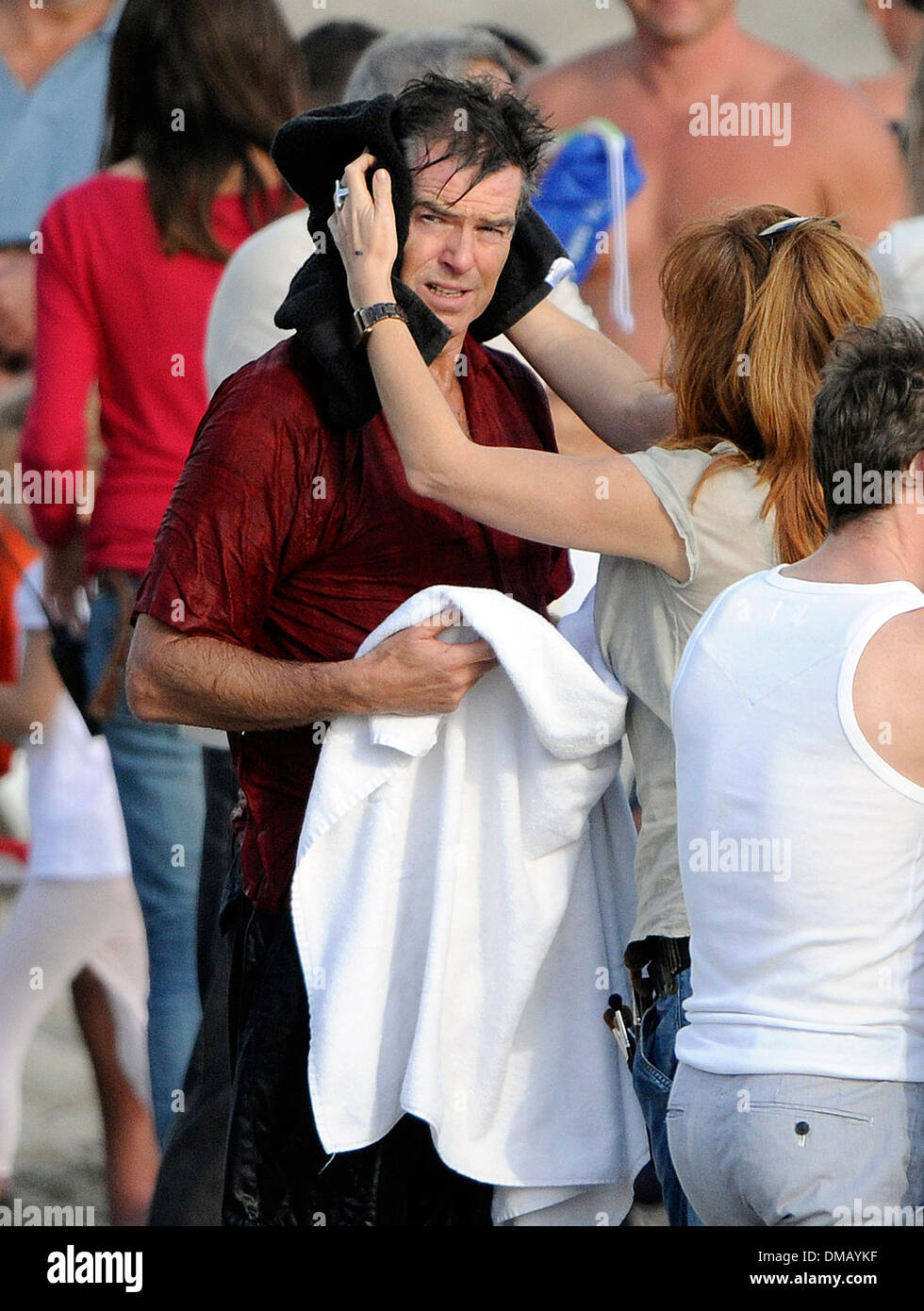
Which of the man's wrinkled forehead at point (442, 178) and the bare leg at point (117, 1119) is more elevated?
the man's wrinkled forehead at point (442, 178)

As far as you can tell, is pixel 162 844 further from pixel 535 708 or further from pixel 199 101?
pixel 535 708

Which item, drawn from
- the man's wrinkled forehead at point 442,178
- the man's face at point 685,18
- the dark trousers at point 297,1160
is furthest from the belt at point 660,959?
the man's face at point 685,18

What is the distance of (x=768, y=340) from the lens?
2.00 metres

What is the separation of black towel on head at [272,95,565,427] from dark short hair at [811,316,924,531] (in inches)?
23.2

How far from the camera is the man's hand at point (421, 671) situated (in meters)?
2.07

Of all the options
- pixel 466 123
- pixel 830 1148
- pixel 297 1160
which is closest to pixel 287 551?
pixel 466 123

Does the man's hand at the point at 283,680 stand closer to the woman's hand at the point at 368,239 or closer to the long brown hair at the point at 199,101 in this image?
the woman's hand at the point at 368,239

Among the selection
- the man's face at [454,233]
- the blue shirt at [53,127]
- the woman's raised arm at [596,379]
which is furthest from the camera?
the blue shirt at [53,127]

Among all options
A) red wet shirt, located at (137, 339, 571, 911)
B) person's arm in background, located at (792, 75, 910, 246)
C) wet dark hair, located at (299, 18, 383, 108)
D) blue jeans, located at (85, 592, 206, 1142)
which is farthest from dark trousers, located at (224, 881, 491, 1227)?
wet dark hair, located at (299, 18, 383, 108)

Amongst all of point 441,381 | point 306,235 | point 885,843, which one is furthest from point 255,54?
point 885,843

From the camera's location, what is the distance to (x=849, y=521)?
70.3 inches

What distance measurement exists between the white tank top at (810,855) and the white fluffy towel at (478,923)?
1.08 ft

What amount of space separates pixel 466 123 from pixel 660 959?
1020 millimetres
